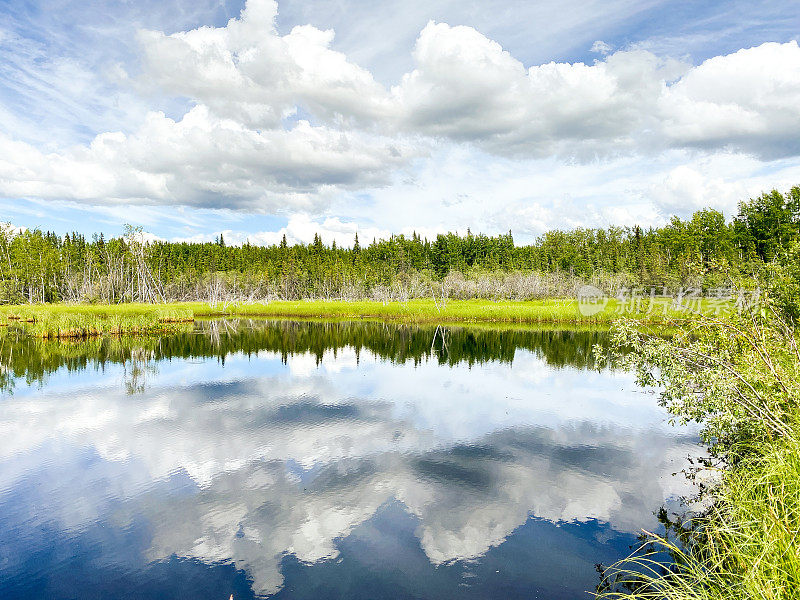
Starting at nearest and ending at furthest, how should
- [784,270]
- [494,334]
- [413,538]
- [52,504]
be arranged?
[413,538] < [52,504] < [784,270] < [494,334]

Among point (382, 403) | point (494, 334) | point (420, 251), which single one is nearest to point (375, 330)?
point (494, 334)

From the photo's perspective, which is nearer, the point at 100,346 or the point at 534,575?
the point at 534,575

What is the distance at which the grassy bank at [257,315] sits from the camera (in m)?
51.3

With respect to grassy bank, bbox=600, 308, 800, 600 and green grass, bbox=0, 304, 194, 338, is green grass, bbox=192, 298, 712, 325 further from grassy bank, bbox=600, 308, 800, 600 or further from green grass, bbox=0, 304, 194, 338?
grassy bank, bbox=600, 308, 800, 600

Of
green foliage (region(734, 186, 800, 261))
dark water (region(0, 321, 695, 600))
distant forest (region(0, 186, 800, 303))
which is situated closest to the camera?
dark water (region(0, 321, 695, 600))

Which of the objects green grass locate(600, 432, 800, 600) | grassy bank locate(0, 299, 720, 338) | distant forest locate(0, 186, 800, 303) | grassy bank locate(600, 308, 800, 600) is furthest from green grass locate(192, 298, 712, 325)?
green grass locate(600, 432, 800, 600)

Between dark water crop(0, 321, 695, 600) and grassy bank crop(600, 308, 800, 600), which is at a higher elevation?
grassy bank crop(600, 308, 800, 600)

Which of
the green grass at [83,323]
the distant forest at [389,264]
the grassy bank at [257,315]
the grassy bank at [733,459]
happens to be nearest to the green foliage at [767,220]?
the distant forest at [389,264]

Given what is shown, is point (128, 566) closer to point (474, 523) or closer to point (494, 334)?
point (474, 523)

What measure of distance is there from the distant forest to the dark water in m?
75.6

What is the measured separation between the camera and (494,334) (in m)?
55.3

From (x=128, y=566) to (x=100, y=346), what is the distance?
A: 39.9m

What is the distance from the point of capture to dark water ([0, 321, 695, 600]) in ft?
34.1

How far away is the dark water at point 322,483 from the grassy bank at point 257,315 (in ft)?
64.5
